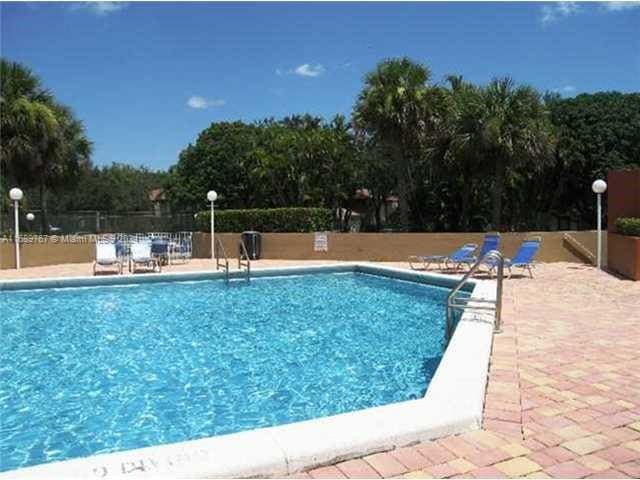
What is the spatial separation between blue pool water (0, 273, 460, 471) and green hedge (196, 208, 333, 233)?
7.53 metres

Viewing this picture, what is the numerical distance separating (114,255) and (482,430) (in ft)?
45.3

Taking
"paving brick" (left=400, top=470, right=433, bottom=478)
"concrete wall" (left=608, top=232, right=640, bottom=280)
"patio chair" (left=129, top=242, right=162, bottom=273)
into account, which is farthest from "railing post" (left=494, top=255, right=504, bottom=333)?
"patio chair" (left=129, top=242, right=162, bottom=273)

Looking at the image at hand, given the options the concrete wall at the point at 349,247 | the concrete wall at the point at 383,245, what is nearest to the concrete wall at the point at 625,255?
the concrete wall at the point at 349,247

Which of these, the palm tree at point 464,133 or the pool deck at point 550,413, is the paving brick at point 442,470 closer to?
the pool deck at point 550,413

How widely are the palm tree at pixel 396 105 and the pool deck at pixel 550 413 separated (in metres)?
15.0

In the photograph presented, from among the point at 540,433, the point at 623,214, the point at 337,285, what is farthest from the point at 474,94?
the point at 540,433

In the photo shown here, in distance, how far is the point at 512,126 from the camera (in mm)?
20734

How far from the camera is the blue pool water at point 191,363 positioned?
17.8ft

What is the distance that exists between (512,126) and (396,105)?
14.4ft

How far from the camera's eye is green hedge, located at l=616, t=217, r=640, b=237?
43.4ft

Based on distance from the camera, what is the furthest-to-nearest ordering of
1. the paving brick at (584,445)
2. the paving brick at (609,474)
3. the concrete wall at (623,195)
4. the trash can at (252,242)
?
the trash can at (252,242)
the concrete wall at (623,195)
the paving brick at (584,445)
the paving brick at (609,474)

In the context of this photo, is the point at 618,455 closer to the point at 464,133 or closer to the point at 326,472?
the point at 326,472

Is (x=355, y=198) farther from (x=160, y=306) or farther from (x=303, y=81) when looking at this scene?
(x=160, y=306)

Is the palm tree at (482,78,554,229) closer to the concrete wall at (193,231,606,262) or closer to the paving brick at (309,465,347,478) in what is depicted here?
the concrete wall at (193,231,606,262)
